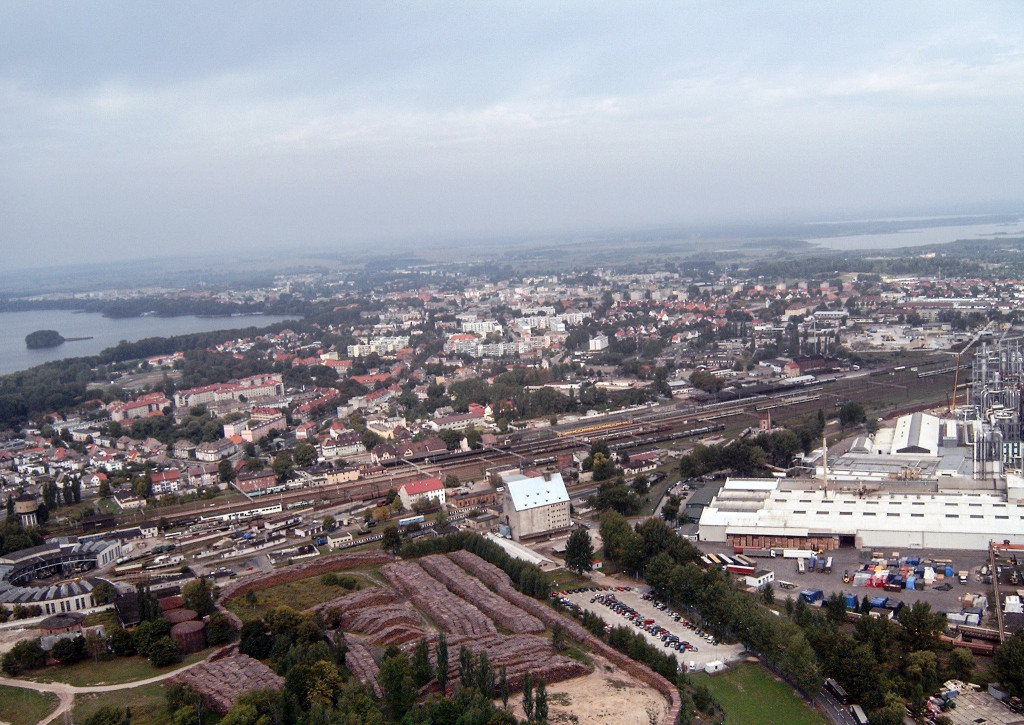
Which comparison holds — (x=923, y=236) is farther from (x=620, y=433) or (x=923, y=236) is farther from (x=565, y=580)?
(x=565, y=580)

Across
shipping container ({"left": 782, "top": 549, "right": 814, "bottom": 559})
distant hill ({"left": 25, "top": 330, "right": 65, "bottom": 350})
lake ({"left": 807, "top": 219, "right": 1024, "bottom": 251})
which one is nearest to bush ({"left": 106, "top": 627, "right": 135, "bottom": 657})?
shipping container ({"left": 782, "top": 549, "right": 814, "bottom": 559})

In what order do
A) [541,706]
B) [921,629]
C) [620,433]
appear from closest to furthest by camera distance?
[541,706] → [921,629] → [620,433]

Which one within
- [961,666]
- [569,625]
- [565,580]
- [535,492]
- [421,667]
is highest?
[535,492]

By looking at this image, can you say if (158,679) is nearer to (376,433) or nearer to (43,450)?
(376,433)

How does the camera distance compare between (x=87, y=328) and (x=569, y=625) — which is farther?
(x=87, y=328)

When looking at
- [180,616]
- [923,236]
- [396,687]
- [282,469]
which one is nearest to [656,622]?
[396,687]

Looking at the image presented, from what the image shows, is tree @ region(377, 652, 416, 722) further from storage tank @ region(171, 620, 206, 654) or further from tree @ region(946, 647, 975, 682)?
tree @ region(946, 647, 975, 682)

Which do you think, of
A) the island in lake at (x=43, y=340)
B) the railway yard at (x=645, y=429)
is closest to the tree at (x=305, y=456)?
the railway yard at (x=645, y=429)
